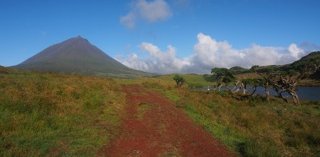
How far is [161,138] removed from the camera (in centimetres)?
1650

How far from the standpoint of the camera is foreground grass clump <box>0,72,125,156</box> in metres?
13.4

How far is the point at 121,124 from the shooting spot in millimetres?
19141

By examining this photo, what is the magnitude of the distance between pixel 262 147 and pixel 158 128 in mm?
6195

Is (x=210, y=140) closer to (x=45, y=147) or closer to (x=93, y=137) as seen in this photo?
(x=93, y=137)

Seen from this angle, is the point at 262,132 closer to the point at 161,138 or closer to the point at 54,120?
the point at 161,138

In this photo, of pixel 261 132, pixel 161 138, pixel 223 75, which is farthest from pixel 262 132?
pixel 223 75

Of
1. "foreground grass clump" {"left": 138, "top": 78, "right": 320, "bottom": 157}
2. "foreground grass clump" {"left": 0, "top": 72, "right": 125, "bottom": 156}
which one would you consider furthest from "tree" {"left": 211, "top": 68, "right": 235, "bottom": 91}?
"foreground grass clump" {"left": 0, "top": 72, "right": 125, "bottom": 156}

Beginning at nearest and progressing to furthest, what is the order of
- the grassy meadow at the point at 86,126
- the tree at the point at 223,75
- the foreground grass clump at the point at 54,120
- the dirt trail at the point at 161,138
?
the foreground grass clump at the point at 54,120, the grassy meadow at the point at 86,126, the dirt trail at the point at 161,138, the tree at the point at 223,75

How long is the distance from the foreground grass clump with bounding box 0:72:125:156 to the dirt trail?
0.81 m

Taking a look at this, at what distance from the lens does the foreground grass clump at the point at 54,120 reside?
44.1 feet

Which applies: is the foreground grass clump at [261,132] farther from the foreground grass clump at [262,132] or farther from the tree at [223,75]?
the tree at [223,75]

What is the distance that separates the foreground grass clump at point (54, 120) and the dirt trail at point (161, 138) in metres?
0.81

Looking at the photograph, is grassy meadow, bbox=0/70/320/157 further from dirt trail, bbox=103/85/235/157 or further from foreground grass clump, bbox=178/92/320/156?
dirt trail, bbox=103/85/235/157

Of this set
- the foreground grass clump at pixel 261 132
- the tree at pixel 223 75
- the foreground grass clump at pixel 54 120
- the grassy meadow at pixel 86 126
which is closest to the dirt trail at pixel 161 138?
the grassy meadow at pixel 86 126
